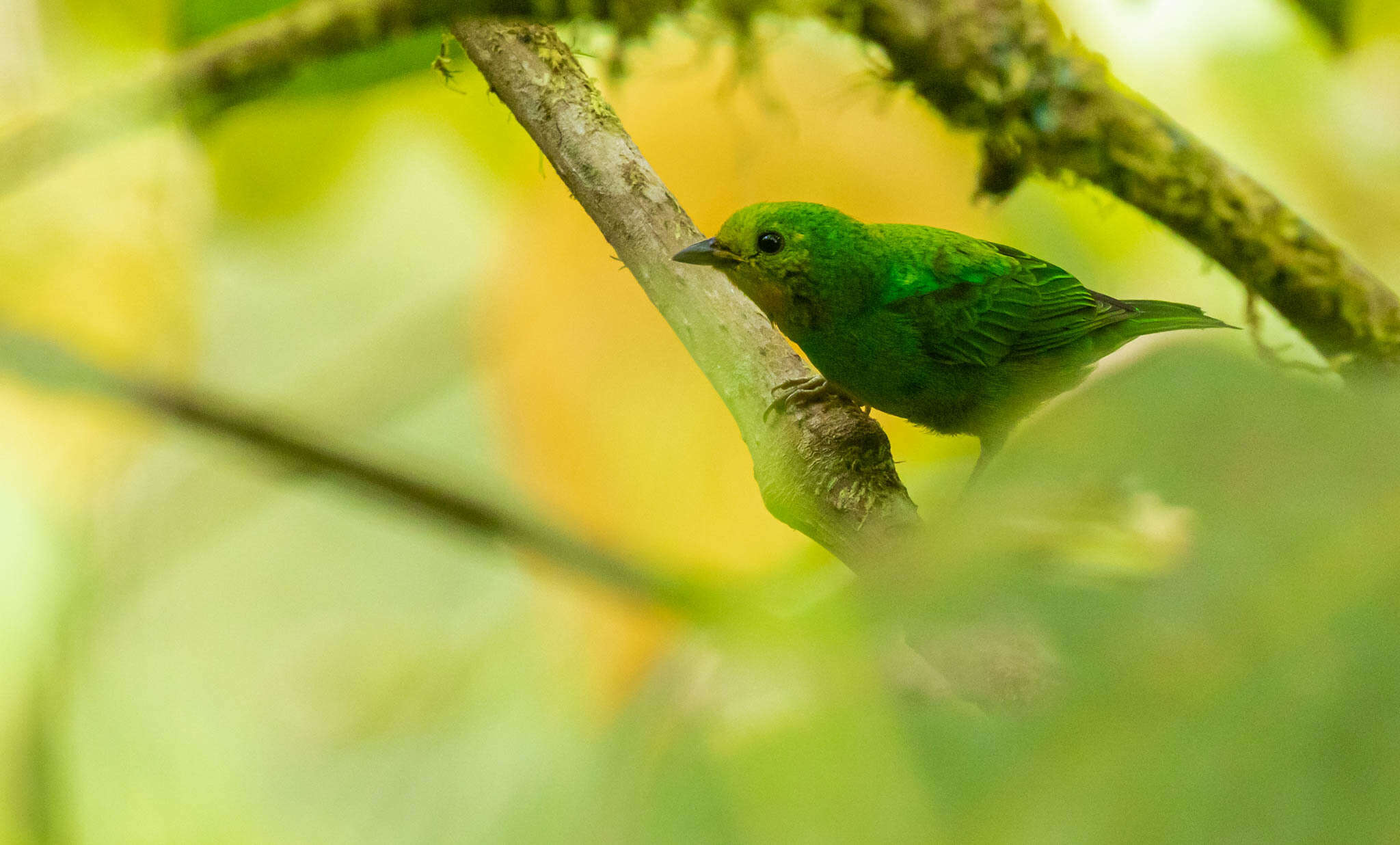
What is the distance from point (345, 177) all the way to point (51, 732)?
4.32ft

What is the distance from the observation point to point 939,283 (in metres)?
2.14

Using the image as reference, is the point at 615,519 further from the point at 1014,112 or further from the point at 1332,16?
the point at 1332,16

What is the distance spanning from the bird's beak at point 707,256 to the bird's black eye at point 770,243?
6.2 inches

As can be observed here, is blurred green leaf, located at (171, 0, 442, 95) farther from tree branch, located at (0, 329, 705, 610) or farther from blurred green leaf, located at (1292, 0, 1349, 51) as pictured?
blurred green leaf, located at (1292, 0, 1349, 51)

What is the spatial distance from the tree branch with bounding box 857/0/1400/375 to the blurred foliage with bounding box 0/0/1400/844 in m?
0.13

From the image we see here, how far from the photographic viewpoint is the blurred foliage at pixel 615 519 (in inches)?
15.7

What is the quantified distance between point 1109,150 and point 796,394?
787 millimetres

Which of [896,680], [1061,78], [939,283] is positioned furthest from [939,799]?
[939,283]

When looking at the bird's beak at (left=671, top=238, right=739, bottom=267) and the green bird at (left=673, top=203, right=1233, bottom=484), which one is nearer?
the bird's beak at (left=671, top=238, right=739, bottom=267)

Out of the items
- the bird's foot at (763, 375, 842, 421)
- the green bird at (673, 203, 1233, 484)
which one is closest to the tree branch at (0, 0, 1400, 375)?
the green bird at (673, 203, 1233, 484)

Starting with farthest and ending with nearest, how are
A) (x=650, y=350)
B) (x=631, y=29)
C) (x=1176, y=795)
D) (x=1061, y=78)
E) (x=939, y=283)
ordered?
(x=650, y=350), (x=939, y=283), (x=1061, y=78), (x=631, y=29), (x=1176, y=795)

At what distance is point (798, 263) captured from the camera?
200 centimetres

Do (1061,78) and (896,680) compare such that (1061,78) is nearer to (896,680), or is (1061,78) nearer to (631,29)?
(631,29)

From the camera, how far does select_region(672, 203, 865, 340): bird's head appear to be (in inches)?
77.4
